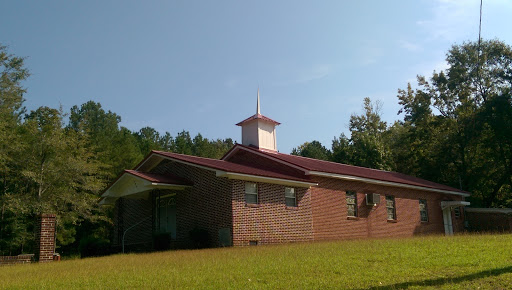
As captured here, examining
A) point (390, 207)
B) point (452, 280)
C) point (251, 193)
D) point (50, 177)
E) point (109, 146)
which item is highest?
point (109, 146)

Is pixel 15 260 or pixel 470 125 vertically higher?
pixel 470 125

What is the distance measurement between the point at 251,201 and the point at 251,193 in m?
0.33

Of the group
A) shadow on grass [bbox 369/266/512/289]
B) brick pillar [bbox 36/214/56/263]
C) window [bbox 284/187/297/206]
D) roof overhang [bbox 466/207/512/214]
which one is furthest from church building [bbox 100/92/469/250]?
shadow on grass [bbox 369/266/512/289]

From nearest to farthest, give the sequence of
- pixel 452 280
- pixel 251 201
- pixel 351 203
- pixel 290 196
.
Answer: pixel 452 280 < pixel 251 201 < pixel 290 196 < pixel 351 203

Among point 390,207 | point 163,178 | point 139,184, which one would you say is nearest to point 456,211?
point 390,207

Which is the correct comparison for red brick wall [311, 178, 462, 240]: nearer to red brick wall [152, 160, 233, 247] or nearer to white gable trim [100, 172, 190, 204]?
red brick wall [152, 160, 233, 247]

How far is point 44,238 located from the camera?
1622 centimetres

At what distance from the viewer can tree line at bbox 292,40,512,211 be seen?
3694cm

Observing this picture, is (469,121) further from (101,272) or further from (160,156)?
(101,272)

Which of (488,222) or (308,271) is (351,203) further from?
(308,271)

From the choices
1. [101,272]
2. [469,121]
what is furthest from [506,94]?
[101,272]

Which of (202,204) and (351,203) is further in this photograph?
(351,203)

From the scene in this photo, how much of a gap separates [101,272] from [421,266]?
7.57 meters

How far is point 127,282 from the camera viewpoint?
9977 millimetres
